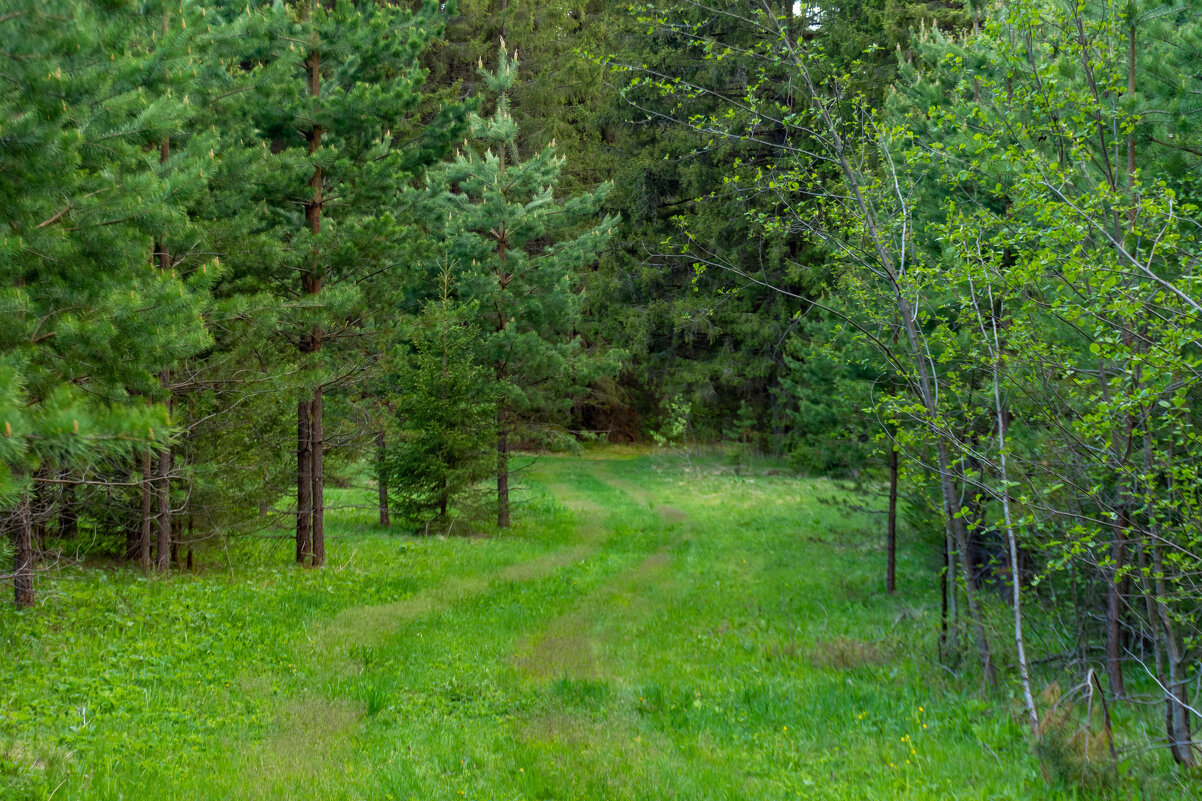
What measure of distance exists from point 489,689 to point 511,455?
10.6 metres

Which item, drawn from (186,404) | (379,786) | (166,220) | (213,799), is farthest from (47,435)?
(186,404)

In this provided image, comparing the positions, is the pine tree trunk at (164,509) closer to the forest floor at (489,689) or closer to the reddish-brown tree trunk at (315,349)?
the forest floor at (489,689)

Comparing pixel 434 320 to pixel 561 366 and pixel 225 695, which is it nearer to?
pixel 561 366

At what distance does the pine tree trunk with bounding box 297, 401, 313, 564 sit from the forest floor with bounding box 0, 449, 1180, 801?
55cm

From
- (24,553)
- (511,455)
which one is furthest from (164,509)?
(511,455)

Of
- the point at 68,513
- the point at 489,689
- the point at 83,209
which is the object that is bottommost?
the point at 489,689

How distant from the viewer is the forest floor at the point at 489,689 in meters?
5.22

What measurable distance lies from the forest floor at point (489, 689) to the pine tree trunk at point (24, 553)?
0.26 metres

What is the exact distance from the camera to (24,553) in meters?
7.94

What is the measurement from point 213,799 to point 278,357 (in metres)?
8.88

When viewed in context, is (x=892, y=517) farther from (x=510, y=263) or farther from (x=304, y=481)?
(x=510, y=263)

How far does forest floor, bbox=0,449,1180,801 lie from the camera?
522cm

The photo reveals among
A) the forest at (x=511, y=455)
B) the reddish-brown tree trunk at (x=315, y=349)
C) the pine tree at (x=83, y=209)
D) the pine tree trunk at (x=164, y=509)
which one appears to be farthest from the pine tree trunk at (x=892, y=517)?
the pine tree trunk at (x=164, y=509)

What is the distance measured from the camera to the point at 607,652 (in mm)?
8586
